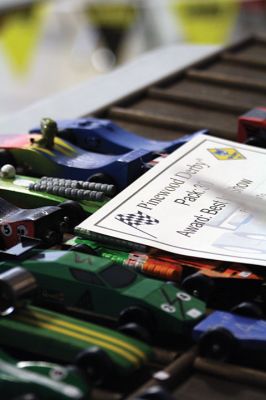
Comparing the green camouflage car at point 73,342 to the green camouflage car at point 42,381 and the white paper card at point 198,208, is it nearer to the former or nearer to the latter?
the green camouflage car at point 42,381

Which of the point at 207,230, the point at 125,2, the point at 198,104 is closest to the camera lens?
the point at 207,230

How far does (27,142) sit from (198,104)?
0.79 metres

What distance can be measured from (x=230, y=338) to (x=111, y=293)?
0.69ft

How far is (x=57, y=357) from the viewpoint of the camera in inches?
61.7

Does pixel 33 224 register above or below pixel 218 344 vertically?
above

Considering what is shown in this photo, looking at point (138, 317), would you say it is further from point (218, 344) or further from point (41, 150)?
point (41, 150)

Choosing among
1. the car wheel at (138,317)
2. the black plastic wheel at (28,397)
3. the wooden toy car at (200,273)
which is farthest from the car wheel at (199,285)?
the black plastic wheel at (28,397)

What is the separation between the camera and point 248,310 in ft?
5.51

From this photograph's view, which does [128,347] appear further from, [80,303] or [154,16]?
[154,16]

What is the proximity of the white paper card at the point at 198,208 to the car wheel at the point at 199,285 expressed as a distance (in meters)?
0.07

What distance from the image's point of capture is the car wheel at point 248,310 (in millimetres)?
1677

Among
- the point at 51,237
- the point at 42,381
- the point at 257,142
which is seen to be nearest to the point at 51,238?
the point at 51,237

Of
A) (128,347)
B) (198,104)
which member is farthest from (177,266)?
(198,104)

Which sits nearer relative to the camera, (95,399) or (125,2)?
(95,399)
